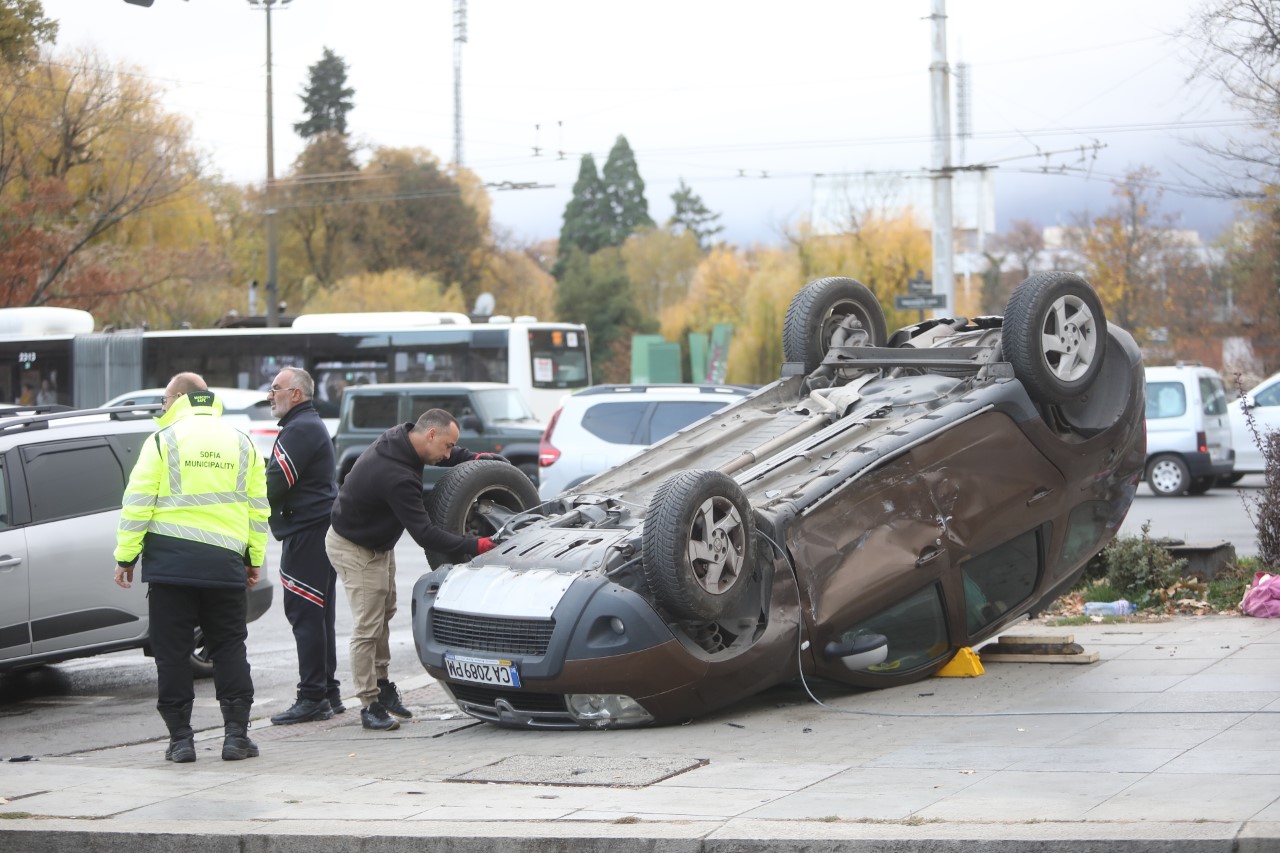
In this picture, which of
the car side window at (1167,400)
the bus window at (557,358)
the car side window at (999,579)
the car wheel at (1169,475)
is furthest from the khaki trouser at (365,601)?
the bus window at (557,358)

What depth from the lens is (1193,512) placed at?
19.8m

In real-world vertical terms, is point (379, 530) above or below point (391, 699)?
above

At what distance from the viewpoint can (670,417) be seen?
16281 millimetres

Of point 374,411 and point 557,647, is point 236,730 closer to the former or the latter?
point 557,647

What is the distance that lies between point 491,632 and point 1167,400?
17623 mm

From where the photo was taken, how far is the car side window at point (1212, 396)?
2238 cm

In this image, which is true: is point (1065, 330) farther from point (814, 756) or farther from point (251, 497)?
point (251, 497)

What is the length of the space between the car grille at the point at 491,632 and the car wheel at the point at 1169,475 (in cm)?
1744

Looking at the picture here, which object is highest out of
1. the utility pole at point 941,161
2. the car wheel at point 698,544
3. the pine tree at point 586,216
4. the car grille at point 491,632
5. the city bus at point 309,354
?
the pine tree at point 586,216

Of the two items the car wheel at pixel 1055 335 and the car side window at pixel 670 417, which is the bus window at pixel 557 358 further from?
the car wheel at pixel 1055 335

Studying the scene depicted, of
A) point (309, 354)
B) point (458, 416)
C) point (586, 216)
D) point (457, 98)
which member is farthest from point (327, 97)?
point (458, 416)

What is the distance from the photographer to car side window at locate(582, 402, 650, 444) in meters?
16.4

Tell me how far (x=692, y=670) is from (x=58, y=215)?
22.9 meters

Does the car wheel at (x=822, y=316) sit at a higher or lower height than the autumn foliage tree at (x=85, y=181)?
lower
